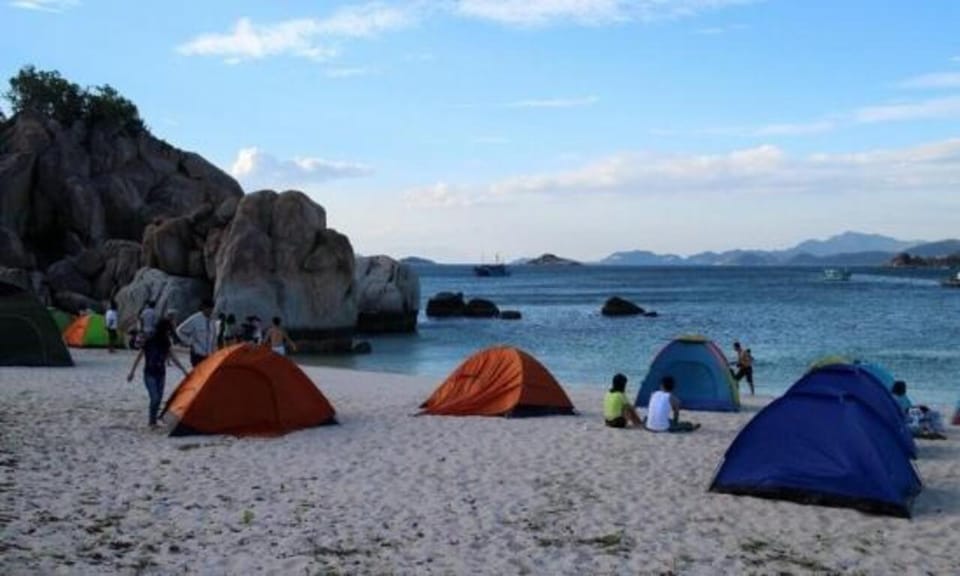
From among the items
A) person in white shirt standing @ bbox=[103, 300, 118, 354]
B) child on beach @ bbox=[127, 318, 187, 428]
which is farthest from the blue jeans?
person in white shirt standing @ bbox=[103, 300, 118, 354]

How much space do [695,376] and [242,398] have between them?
30.1 ft

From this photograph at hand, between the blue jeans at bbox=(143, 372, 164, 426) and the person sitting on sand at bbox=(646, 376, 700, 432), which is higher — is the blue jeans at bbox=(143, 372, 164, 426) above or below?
above

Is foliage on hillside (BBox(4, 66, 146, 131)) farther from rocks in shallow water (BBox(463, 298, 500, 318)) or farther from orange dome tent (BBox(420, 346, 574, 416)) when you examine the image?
orange dome tent (BBox(420, 346, 574, 416))

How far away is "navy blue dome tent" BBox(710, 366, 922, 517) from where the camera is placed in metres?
10.9

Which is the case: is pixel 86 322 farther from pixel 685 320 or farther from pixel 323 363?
pixel 685 320

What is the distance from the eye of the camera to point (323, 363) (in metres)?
36.4

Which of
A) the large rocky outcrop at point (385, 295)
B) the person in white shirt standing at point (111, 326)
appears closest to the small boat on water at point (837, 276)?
the large rocky outcrop at point (385, 295)

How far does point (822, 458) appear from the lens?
36.6 feet

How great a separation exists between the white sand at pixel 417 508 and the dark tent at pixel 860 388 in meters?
0.63

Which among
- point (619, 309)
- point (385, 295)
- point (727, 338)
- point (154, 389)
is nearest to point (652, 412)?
point (154, 389)

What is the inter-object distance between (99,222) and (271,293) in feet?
74.3

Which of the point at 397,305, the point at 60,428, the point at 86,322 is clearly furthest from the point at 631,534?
the point at 397,305

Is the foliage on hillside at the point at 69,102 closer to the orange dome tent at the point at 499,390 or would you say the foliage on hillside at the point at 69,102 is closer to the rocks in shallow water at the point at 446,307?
the rocks in shallow water at the point at 446,307

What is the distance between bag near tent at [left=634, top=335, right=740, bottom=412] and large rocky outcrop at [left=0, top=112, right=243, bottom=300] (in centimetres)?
2942
